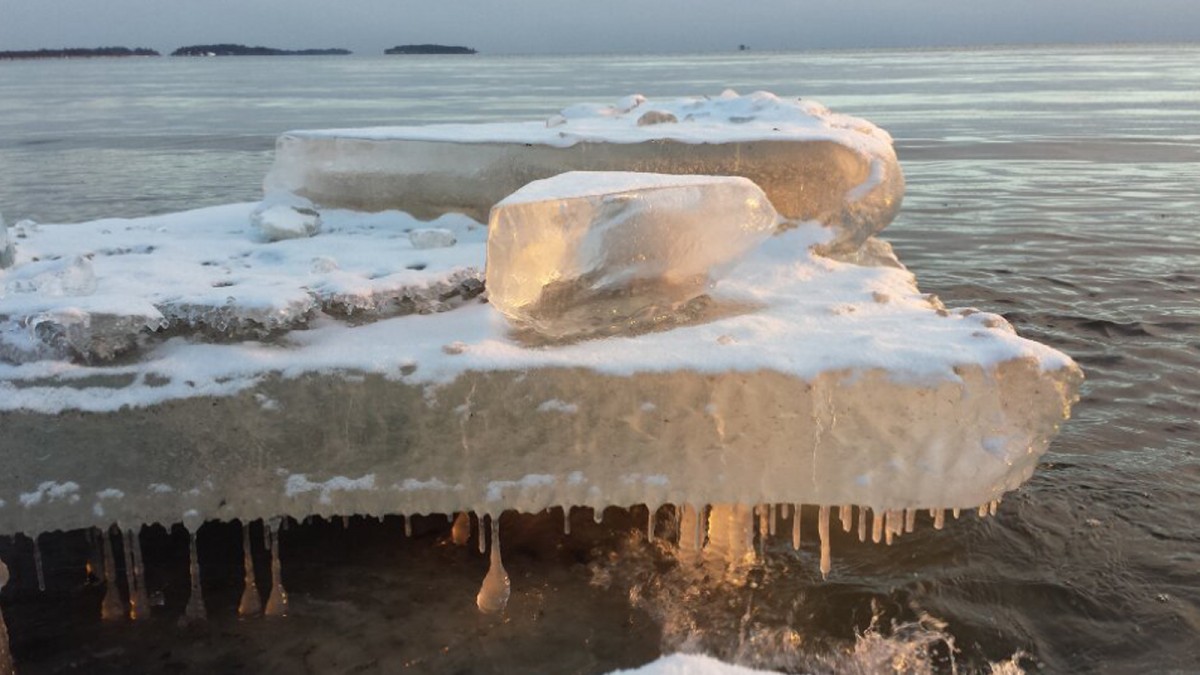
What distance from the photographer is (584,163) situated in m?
4.71

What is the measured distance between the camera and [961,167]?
13.8 metres

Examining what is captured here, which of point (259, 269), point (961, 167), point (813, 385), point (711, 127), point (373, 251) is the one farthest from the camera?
point (961, 167)

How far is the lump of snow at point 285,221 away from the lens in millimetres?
4488

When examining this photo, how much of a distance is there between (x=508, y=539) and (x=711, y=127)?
99.9 inches

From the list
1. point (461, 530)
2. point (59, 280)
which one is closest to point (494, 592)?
point (461, 530)

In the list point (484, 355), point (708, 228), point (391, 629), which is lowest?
point (391, 629)

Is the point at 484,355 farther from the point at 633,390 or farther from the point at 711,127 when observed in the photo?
the point at 711,127

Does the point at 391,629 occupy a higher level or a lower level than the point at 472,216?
lower

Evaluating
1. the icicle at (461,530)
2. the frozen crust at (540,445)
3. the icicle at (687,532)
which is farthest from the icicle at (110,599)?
the icicle at (687,532)

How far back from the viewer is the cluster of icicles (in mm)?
3184

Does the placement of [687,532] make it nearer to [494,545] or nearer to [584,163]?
[494,545]

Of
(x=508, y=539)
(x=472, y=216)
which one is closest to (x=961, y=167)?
(x=472, y=216)

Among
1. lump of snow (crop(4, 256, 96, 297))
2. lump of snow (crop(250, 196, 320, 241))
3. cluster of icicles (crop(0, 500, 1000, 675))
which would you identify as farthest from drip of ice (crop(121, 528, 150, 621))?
lump of snow (crop(250, 196, 320, 241))

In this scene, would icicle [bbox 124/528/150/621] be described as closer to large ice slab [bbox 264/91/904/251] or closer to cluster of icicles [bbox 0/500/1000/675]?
cluster of icicles [bbox 0/500/1000/675]
